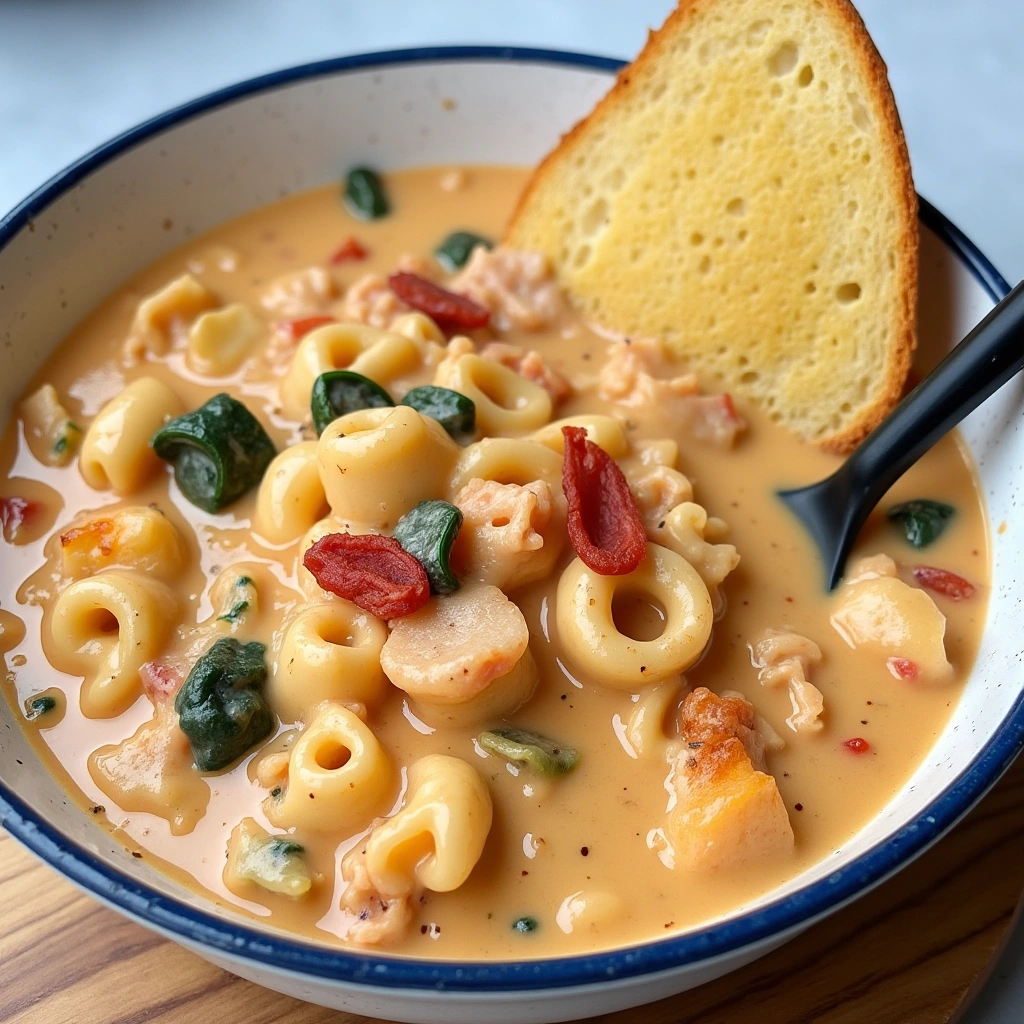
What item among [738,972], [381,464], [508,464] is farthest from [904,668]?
[381,464]

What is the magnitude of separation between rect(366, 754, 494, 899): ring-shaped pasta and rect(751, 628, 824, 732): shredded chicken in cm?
64

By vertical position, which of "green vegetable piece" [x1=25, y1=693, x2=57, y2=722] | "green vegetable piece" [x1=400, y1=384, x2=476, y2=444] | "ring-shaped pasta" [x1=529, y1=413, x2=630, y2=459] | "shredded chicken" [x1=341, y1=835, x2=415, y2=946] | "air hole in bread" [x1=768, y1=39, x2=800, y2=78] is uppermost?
"air hole in bread" [x1=768, y1=39, x2=800, y2=78]

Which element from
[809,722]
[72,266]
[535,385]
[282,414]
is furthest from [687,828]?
[72,266]

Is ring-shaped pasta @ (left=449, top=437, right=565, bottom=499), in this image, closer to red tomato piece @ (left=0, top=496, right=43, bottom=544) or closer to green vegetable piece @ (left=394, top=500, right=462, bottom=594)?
green vegetable piece @ (left=394, top=500, right=462, bottom=594)

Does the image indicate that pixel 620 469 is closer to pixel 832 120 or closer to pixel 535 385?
pixel 535 385

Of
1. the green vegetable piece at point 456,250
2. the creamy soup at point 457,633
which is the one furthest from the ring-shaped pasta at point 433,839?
the green vegetable piece at point 456,250

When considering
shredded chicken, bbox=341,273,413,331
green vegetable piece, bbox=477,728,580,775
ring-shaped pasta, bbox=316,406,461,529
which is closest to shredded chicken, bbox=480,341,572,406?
shredded chicken, bbox=341,273,413,331

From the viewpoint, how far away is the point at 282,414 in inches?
112

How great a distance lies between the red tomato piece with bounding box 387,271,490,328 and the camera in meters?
2.99

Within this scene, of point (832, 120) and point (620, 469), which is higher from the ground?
point (832, 120)

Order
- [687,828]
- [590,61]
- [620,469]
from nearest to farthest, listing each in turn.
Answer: [687,828] < [620,469] < [590,61]

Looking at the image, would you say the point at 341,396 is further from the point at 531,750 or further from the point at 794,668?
the point at 794,668

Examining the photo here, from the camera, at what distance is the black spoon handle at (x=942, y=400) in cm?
230

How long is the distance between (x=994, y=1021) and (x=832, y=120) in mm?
1950
